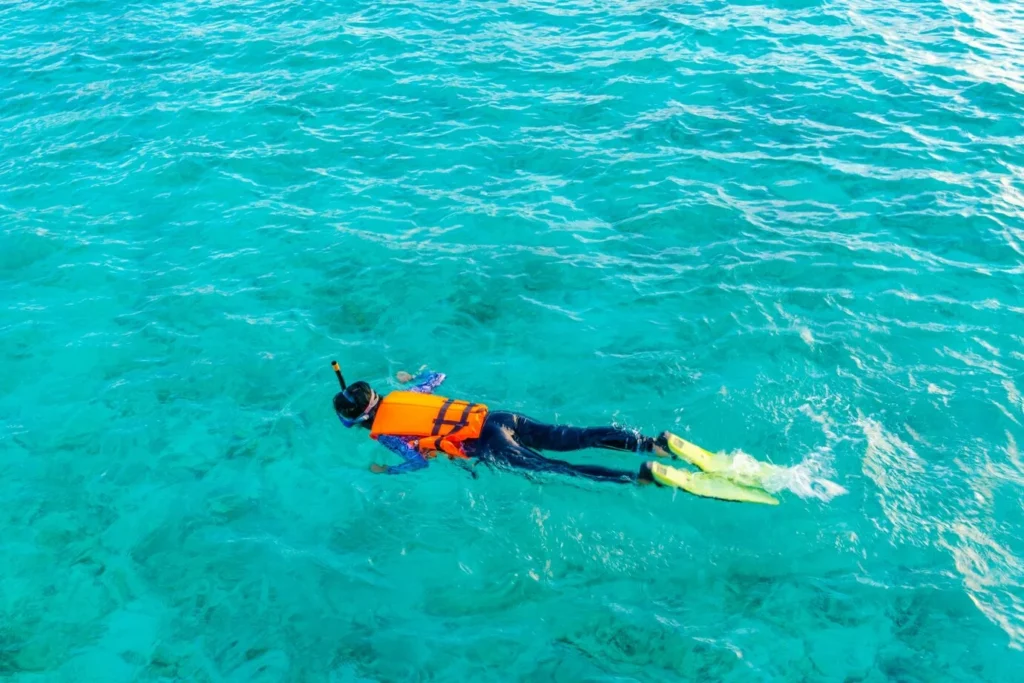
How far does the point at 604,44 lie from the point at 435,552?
16.0m

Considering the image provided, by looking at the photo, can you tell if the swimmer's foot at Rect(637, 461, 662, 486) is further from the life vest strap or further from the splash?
the life vest strap

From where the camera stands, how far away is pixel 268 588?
10.4 meters

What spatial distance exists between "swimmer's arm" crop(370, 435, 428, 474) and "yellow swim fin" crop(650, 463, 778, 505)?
3119 millimetres

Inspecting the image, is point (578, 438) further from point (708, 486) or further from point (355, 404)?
point (355, 404)

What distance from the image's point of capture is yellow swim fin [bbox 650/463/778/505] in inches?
404

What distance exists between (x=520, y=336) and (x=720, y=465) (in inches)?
169

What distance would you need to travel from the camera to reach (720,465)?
424 inches

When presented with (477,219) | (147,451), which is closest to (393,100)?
(477,219)

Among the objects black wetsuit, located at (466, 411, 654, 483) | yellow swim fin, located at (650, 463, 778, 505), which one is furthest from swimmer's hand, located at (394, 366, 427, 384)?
yellow swim fin, located at (650, 463, 778, 505)

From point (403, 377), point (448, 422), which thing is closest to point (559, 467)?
point (448, 422)

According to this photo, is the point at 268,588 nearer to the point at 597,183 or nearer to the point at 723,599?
the point at 723,599

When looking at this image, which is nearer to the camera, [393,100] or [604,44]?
[393,100]

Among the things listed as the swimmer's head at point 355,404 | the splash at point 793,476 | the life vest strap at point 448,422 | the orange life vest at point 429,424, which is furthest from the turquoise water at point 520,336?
the swimmer's head at point 355,404

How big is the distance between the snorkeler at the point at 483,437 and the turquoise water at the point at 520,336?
0.53 m
